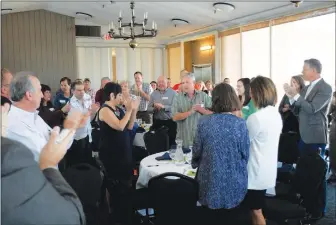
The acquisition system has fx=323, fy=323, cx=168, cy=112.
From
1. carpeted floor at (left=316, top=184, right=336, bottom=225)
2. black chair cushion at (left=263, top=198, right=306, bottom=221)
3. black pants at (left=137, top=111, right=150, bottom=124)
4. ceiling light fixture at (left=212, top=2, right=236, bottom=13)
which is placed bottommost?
carpeted floor at (left=316, top=184, right=336, bottom=225)

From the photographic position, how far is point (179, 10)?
7719mm

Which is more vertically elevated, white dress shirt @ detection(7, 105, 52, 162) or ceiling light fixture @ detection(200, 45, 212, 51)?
ceiling light fixture @ detection(200, 45, 212, 51)

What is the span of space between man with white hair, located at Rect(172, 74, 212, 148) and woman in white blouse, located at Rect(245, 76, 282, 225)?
141 centimetres

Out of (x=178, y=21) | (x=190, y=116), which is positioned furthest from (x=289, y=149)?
(x=178, y=21)

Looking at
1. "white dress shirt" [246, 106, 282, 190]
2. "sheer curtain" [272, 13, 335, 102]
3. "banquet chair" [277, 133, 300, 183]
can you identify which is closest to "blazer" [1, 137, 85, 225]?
"white dress shirt" [246, 106, 282, 190]

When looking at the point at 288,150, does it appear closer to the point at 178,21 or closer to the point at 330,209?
the point at 330,209

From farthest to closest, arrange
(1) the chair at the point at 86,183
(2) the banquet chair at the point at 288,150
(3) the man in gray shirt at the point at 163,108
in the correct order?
(3) the man in gray shirt at the point at 163,108
(2) the banquet chair at the point at 288,150
(1) the chair at the point at 86,183

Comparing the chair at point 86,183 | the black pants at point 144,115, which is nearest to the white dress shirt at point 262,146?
the chair at point 86,183

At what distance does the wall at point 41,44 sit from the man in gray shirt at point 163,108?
5047 mm

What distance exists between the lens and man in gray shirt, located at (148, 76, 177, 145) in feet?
17.9

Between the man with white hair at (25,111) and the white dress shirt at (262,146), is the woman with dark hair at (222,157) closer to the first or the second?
the white dress shirt at (262,146)

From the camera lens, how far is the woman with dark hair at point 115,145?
9.75 feet

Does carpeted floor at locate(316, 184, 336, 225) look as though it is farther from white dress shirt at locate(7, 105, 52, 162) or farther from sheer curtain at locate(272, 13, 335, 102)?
white dress shirt at locate(7, 105, 52, 162)

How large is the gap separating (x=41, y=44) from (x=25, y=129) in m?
8.60
